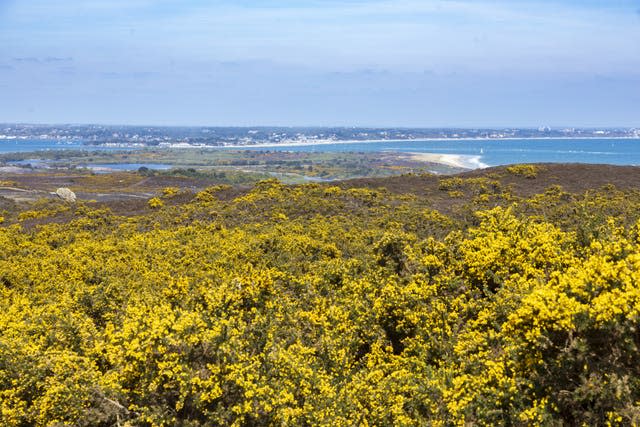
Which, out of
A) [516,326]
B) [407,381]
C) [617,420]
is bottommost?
[407,381]

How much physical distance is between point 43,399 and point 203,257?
13320 mm

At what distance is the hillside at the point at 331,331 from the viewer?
30.4 feet

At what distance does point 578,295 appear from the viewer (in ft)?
30.9

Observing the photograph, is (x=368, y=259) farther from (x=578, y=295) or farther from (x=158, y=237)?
(x=158, y=237)

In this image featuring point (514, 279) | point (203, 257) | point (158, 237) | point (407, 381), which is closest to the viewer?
point (407, 381)

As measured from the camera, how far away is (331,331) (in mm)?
14469

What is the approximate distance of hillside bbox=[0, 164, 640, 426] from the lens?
9258 millimetres

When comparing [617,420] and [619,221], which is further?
[619,221]

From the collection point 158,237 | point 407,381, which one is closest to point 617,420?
point 407,381

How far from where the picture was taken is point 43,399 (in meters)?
10.6

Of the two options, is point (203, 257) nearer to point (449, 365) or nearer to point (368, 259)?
point (368, 259)

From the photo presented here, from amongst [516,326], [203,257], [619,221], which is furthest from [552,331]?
[619,221]

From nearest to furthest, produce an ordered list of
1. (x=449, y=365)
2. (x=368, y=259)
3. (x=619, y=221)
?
(x=449, y=365) < (x=368, y=259) < (x=619, y=221)

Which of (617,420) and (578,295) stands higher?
(578,295)
